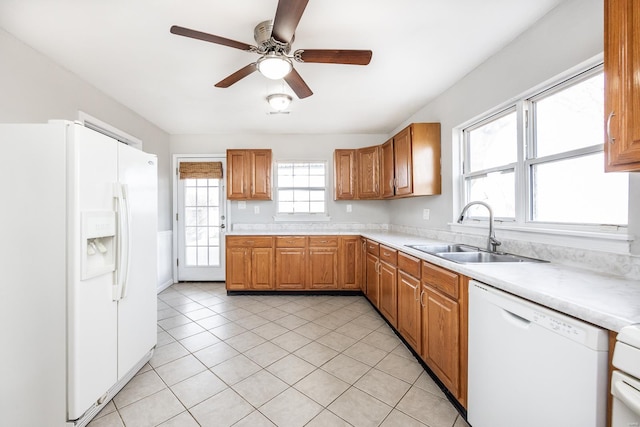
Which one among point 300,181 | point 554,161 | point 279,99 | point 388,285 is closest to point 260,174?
point 300,181

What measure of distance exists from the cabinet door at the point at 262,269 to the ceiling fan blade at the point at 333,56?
2.57 meters

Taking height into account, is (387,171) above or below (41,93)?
below

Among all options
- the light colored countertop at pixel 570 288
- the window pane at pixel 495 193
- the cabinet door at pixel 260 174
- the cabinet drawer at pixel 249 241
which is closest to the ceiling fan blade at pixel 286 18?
the light colored countertop at pixel 570 288

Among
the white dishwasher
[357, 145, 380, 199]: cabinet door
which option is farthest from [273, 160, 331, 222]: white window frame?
the white dishwasher

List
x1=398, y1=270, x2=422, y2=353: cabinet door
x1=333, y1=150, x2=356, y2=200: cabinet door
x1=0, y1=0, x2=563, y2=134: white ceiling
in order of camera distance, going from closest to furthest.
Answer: x1=0, y1=0, x2=563, y2=134: white ceiling, x1=398, y1=270, x2=422, y2=353: cabinet door, x1=333, y1=150, x2=356, y2=200: cabinet door

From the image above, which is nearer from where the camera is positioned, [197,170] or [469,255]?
[469,255]

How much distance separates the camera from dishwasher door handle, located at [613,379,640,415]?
684mm

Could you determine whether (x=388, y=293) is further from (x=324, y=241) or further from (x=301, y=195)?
(x=301, y=195)

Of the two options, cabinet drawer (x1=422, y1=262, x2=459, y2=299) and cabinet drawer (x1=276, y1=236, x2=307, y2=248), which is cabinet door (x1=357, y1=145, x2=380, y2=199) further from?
cabinet drawer (x1=422, y1=262, x2=459, y2=299)

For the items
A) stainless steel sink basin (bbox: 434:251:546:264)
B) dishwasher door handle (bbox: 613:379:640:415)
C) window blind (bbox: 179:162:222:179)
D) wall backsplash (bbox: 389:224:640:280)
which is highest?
window blind (bbox: 179:162:222:179)

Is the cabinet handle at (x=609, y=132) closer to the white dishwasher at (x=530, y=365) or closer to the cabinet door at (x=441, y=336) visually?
the white dishwasher at (x=530, y=365)

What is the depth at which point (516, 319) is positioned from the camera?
1.12m

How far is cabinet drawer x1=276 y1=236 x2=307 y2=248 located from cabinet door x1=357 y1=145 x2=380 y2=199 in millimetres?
1155

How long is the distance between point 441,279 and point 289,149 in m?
3.30
